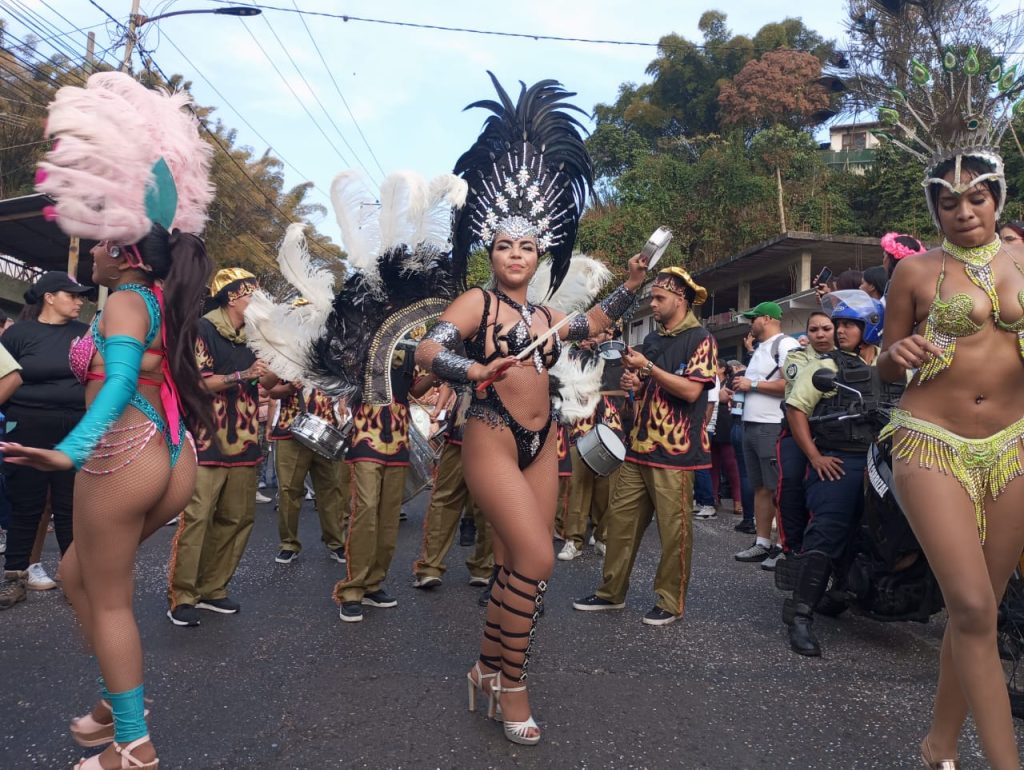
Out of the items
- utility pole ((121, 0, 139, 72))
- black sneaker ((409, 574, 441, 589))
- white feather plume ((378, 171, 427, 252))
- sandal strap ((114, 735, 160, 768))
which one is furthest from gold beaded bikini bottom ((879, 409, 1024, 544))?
utility pole ((121, 0, 139, 72))

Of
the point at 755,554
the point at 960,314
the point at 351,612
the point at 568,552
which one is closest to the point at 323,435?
the point at 351,612

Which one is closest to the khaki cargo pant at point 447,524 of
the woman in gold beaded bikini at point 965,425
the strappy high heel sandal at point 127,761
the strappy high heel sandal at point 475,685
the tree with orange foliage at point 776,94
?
the strappy high heel sandal at point 475,685

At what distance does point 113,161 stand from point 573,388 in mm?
2319

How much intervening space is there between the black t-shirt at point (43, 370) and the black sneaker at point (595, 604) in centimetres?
337

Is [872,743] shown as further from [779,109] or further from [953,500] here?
[779,109]

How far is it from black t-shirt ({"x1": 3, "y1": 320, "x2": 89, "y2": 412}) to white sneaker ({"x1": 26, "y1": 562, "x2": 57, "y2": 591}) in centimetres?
111

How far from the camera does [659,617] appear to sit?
4895 mm

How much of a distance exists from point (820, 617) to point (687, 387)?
1.64 metres

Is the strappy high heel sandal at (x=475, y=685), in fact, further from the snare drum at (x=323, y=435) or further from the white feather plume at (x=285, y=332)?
the snare drum at (x=323, y=435)

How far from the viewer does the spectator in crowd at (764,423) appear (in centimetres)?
712

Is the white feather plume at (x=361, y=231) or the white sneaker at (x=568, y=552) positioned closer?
the white feather plume at (x=361, y=231)

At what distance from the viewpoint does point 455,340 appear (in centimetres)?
349

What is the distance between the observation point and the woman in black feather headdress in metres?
3.31

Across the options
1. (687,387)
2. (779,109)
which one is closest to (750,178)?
(779,109)
